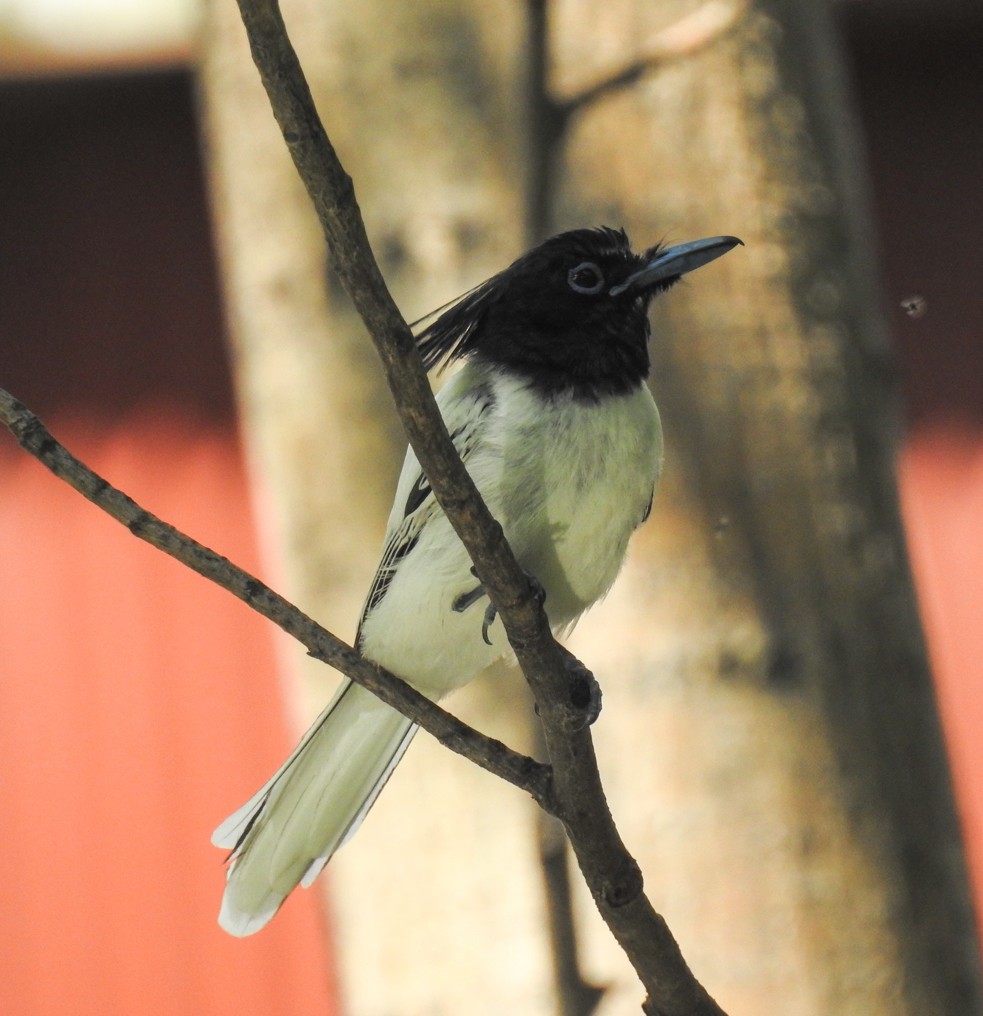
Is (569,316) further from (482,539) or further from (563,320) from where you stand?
(482,539)

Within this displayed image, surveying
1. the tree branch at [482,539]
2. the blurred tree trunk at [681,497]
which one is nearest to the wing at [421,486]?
the blurred tree trunk at [681,497]

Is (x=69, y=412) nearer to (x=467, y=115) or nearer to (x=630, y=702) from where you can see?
(x=467, y=115)

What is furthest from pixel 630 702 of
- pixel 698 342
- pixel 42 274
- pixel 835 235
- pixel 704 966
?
pixel 42 274

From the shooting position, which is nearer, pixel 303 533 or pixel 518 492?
pixel 518 492

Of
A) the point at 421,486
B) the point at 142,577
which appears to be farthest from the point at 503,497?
the point at 142,577

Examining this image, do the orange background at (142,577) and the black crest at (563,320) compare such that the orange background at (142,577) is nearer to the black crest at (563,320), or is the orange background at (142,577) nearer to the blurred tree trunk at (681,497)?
the blurred tree trunk at (681,497)

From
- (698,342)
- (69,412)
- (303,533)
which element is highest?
(69,412)
